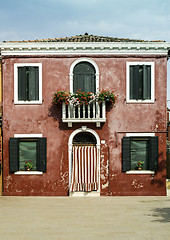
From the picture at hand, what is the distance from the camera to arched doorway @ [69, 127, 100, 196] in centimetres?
1209

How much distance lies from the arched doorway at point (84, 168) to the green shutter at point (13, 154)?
2.59m

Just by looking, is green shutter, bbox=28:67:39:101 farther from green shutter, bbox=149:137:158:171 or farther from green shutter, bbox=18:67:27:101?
green shutter, bbox=149:137:158:171

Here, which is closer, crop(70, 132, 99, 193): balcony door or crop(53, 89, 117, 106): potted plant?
crop(53, 89, 117, 106): potted plant

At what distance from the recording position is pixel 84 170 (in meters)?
12.1

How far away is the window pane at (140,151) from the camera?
12.4 metres

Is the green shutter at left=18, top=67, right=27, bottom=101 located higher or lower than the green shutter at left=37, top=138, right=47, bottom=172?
higher

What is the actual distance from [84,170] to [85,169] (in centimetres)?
7

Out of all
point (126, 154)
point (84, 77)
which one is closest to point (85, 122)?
point (84, 77)
